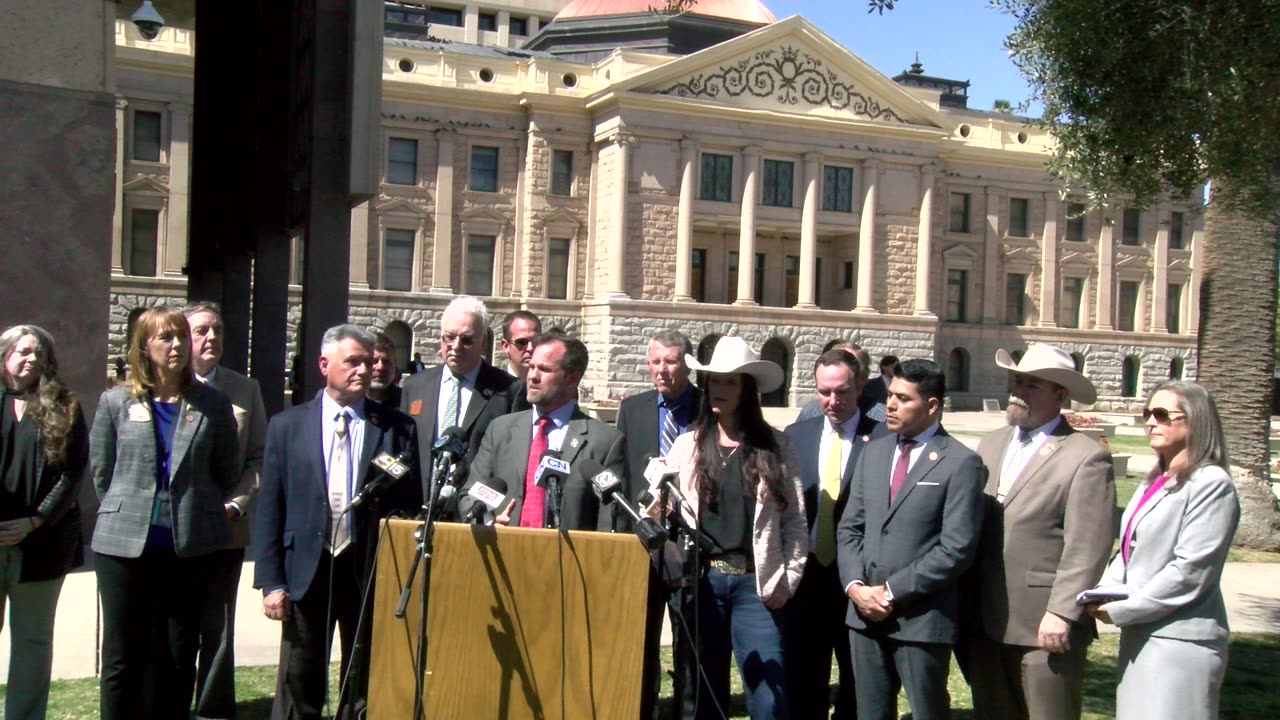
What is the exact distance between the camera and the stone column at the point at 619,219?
49.0 m

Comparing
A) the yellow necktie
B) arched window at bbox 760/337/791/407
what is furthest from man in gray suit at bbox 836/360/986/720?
arched window at bbox 760/337/791/407

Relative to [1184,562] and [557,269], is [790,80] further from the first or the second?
[1184,562]

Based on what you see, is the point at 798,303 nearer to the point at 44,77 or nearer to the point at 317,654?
the point at 44,77

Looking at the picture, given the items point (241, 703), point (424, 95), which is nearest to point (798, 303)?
point (424, 95)

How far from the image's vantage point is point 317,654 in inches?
227

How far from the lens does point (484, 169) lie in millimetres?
50469

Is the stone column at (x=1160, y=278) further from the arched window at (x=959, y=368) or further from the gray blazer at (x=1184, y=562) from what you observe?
the gray blazer at (x=1184, y=562)

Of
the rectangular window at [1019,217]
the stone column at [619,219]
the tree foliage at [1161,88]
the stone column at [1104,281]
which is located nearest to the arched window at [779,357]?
the stone column at [619,219]

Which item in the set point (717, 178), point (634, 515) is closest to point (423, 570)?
point (634, 515)

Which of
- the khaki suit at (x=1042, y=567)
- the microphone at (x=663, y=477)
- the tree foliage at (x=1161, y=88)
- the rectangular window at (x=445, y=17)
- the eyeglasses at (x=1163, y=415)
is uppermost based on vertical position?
the rectangular window at (x=445, y=17)

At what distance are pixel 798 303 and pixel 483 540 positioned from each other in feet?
161

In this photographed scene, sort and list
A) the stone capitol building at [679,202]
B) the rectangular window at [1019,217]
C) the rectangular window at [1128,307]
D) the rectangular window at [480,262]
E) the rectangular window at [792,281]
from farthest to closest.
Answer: the rectangular window at [1128,307]
the rectangular window at [1019,217]
the rectangular window at [792,281]
the rectangular window at [480,262]
the stone capitol building at [679,202]

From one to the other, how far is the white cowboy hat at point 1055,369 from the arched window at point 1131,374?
57956 mm

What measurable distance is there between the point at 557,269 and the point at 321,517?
1807 inches
